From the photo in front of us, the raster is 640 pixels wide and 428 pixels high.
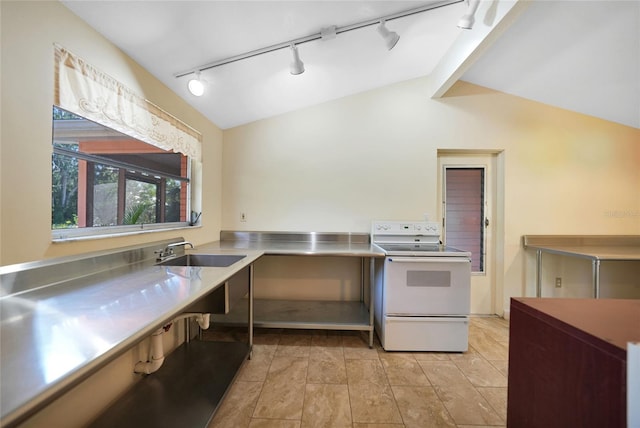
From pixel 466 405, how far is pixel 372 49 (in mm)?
2607

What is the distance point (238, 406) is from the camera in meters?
1.40

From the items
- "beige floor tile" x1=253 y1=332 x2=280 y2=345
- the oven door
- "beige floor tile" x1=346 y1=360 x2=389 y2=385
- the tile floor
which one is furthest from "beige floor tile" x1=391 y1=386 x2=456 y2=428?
"beige floor tile" x1=253 y1=332 x2=280 y2=345

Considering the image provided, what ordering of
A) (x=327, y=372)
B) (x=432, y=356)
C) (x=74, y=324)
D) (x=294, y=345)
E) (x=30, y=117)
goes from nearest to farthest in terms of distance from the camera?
1. (x=74, y=324)
2. (x=30, y=117)
3. (x=327, y=372)
4. (x=432, y=356)
5. (x=294, y=345)

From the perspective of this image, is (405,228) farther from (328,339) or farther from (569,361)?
(569,361)

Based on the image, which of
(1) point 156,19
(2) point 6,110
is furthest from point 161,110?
(2) point 6,110

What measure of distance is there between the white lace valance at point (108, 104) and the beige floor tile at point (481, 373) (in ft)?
9.14

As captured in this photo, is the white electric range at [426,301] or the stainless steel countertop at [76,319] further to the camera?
the white electric range at [426,301]

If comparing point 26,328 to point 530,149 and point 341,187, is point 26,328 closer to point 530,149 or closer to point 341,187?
point 341,187

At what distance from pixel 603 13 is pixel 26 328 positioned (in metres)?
3.34

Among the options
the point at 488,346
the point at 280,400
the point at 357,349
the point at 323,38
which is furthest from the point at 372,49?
the point at 488,346

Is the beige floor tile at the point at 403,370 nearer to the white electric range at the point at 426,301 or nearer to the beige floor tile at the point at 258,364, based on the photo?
the white electric range at the point at 426,301

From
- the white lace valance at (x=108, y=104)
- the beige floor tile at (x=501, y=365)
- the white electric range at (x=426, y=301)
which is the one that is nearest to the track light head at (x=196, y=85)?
the white lace valance at (x=108, y=104)

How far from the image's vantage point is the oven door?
1948 mm

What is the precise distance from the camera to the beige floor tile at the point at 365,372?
1626 mm
